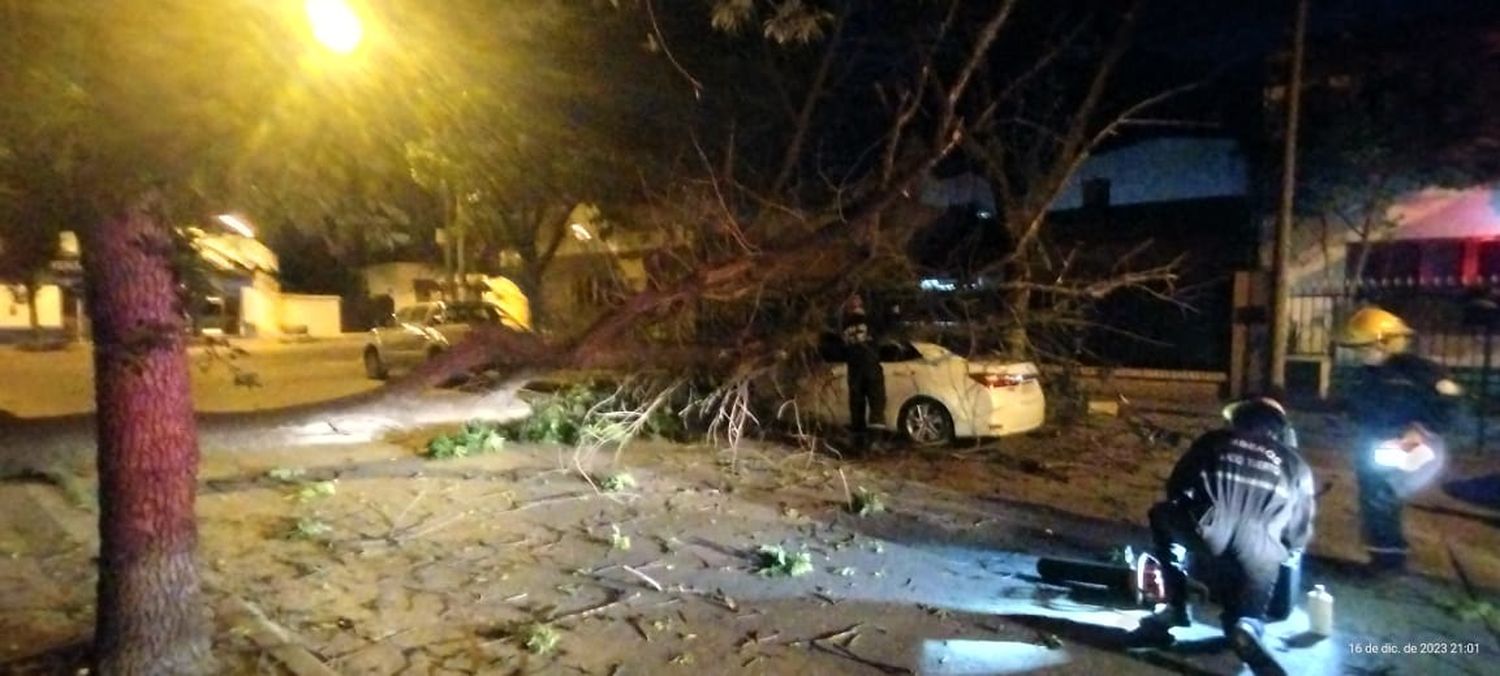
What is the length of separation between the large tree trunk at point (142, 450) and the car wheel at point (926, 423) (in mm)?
8357

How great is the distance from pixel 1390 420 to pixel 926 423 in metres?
5.75

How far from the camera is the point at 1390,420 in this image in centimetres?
674

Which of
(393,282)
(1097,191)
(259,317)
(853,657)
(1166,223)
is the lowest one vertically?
(853,657)

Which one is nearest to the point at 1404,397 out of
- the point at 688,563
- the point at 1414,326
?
the point at 688,563

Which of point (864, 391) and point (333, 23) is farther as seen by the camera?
point (864, 391)

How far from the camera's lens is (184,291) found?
4.77 m

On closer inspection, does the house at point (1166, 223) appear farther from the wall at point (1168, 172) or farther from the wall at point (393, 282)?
the wall at point (393, 282)

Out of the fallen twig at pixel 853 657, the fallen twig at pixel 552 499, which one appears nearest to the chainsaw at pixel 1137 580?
the fallen twig at pixel 853 657

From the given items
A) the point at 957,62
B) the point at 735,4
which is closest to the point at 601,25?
the point at 735,4

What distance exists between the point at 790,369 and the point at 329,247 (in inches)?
133

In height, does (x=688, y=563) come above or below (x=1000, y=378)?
below

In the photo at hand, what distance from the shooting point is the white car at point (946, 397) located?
11.6 metres

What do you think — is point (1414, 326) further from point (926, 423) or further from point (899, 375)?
point (899, 375)

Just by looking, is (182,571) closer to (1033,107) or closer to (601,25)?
(601,25)
